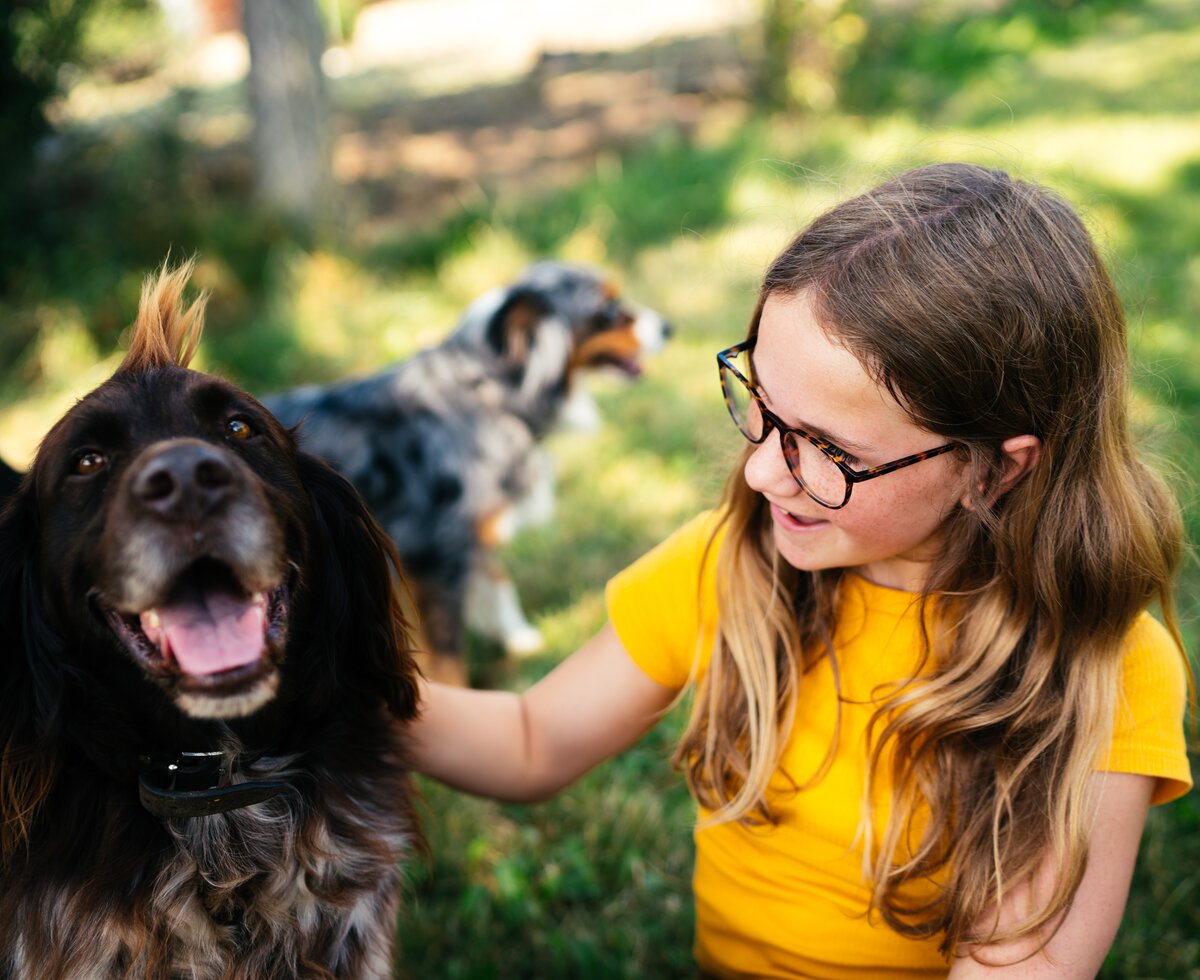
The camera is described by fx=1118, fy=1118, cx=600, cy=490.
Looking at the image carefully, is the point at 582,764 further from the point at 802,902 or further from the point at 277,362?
the point at 277,362

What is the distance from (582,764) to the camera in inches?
89.3

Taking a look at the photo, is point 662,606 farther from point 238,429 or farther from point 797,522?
point 238,429

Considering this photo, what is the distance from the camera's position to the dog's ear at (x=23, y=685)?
1.69 metres

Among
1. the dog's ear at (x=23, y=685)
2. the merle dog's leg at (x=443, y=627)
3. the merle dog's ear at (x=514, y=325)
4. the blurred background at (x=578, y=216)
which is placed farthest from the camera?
the merle dog's ear at (x=514, y=325)

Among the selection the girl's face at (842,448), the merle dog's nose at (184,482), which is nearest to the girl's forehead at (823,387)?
the girl's face at (842,448)

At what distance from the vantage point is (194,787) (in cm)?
182

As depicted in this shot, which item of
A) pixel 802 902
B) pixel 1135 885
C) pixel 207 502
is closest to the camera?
pixel 207 502

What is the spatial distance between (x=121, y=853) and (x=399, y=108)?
11.2m

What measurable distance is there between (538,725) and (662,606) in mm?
347

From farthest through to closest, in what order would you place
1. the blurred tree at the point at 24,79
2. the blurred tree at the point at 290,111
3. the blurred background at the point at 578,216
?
the blurred tree at the point at 290,111 → the blurred tree at the point at 24,79 → the blurred background at the point at 578,216

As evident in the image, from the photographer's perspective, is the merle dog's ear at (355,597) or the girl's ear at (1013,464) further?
the merle dog's ear at (355,597)

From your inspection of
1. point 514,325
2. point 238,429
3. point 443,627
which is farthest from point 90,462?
point 514,325

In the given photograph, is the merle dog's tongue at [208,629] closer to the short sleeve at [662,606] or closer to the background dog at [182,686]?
the background dog at [182,686]

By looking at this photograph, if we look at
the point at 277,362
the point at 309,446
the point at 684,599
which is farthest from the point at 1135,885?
the point at 277,362
